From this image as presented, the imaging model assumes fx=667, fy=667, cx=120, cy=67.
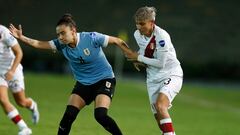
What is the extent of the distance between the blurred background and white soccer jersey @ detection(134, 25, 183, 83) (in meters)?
38.1

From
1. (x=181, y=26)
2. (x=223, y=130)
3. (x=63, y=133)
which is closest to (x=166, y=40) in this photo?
(x=63, y=133)

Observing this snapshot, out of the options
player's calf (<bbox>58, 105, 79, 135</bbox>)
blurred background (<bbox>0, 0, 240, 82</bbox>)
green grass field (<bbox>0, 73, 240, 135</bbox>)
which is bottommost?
blurred background (<bbox>0, 0, 240, 82</bbox>)

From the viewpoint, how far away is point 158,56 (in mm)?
10969

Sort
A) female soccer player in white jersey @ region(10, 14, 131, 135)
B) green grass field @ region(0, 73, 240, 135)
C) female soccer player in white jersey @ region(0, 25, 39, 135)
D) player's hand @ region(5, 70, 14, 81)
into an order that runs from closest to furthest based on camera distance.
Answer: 1. female soccer player in white jersey @ region(10, 14, 131, 135)
2. player's hand @ region(5, 70, 14, 81)
3. female soccer player in white jersey @ region(0, 25, 39, 135)
4. green grass field @ region(0, 73, 240, 135)

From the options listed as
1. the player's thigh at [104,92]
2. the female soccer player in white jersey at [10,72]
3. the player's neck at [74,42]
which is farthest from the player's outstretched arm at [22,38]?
the player's thigh at [104,92]

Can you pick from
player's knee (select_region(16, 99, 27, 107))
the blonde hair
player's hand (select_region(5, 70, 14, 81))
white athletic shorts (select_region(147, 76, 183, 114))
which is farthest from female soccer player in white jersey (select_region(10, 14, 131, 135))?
player's knee (select_region(16, 99, 27, 107))

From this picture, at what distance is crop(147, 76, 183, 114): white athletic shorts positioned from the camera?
1100 cm

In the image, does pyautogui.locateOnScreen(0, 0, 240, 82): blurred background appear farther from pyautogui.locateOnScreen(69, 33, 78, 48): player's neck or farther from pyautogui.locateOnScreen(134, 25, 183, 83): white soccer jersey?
pyautogui.locateOnScreen(69, 33, 78, 48): player's neck

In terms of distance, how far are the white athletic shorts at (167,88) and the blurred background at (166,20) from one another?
125 ft

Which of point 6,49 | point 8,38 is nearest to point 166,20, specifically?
point 6,49

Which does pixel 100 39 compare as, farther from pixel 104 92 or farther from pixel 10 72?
pixel 10 72

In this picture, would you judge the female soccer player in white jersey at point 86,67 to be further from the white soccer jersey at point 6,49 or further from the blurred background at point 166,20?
the blurred background at point 166,20

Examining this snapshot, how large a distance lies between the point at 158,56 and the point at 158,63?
115 millimetres

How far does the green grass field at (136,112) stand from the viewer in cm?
1524
